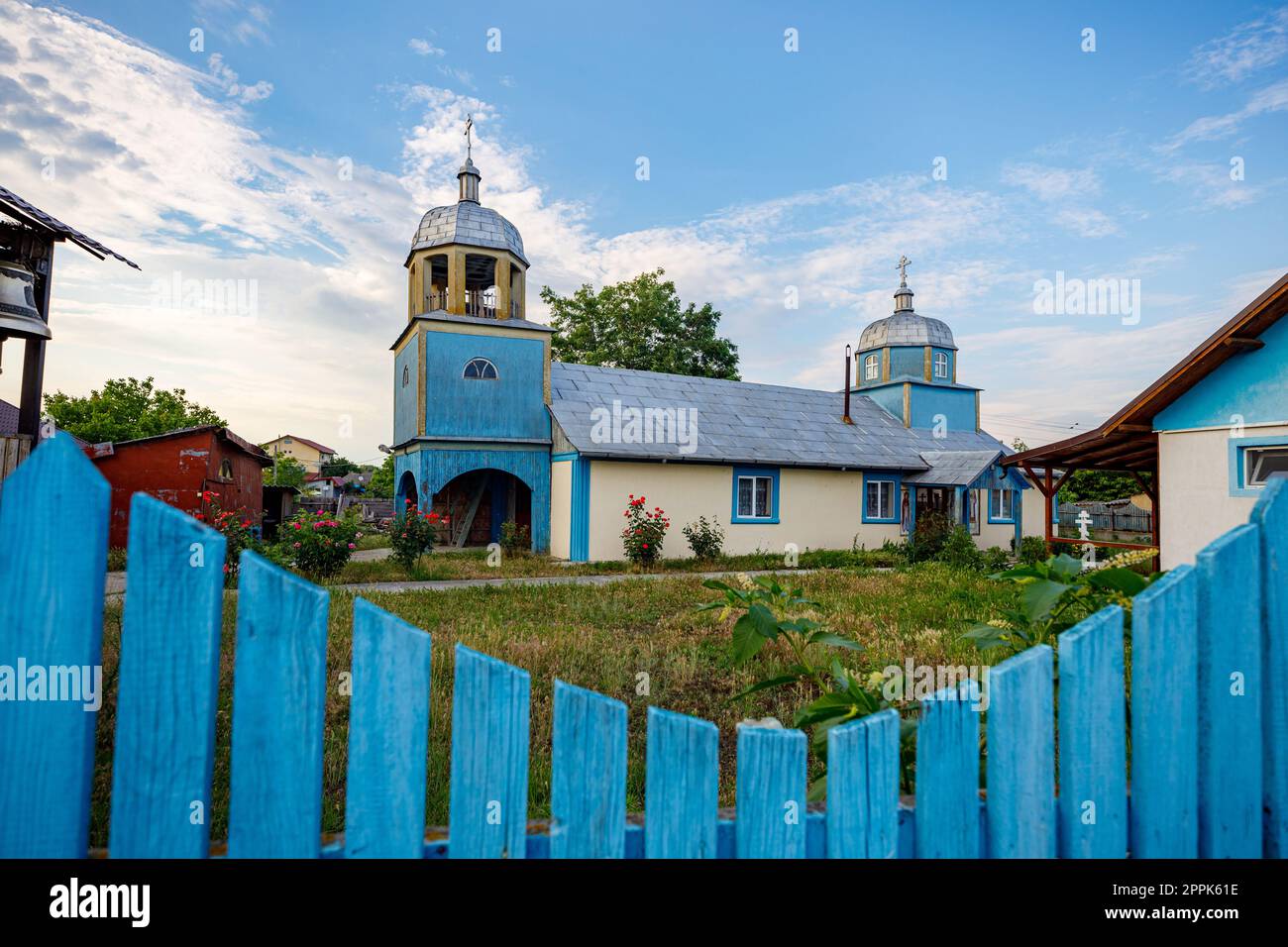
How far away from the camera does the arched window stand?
57.2 feet

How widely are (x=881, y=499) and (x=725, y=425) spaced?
5579 mm

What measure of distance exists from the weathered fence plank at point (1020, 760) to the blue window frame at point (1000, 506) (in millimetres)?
Result: 23786

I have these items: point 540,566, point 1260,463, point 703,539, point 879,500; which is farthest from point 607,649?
point 879,500

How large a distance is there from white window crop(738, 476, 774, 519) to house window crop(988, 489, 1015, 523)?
887 cm

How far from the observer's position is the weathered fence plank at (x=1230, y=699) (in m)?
1.46

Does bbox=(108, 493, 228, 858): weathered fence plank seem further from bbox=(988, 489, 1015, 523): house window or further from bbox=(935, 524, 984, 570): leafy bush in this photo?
bbox=(988, 489, 1015, 523): house window

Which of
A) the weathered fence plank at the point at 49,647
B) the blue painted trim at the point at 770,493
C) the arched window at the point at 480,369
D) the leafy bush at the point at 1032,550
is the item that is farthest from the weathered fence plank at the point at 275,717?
the leafy bush at the point at 1032,550

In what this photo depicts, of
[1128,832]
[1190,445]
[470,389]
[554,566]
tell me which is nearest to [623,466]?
[554,566]

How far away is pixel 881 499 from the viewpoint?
20984 mm

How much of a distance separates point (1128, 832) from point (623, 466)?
15.5m

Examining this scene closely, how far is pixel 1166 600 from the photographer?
1.43 metres

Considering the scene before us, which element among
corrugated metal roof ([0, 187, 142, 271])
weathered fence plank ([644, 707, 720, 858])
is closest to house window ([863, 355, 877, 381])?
corrugated metal roof ([0, 187, 142, 271])

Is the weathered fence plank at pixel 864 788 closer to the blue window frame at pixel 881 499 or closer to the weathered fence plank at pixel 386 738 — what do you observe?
the weathered fence plank at pixel 386 738
